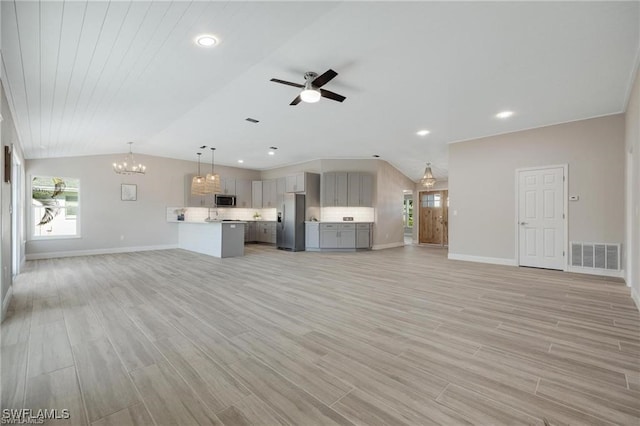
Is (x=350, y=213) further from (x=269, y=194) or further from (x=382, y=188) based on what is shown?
(x=269, y=194)

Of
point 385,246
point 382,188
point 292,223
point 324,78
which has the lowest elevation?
point 385,246

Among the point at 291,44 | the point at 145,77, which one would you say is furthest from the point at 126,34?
Result: the point at 291,44

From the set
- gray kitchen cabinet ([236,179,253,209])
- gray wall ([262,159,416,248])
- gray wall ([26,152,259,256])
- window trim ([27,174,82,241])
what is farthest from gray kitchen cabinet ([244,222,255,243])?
window trim ([27,174,82,241])

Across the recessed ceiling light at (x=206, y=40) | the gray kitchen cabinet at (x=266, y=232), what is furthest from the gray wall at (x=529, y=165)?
the recessed ceiling light at (x=206, y=40)

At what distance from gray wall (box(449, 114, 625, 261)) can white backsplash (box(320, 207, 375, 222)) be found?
275cm

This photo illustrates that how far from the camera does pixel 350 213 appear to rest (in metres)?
9.31

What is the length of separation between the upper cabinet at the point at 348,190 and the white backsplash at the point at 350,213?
0.36m

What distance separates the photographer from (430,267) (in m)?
5.89

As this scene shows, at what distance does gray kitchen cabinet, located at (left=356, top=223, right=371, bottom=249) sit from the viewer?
28.6 feet

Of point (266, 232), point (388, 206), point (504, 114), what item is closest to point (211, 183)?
point (266, 232)

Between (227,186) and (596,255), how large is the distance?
33.1ft

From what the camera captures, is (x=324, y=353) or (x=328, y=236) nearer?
(x=324, y=353)

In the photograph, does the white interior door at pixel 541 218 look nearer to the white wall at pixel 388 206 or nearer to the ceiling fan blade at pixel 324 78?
the white wall at pixel 388 206

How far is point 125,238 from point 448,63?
9.01 metres
